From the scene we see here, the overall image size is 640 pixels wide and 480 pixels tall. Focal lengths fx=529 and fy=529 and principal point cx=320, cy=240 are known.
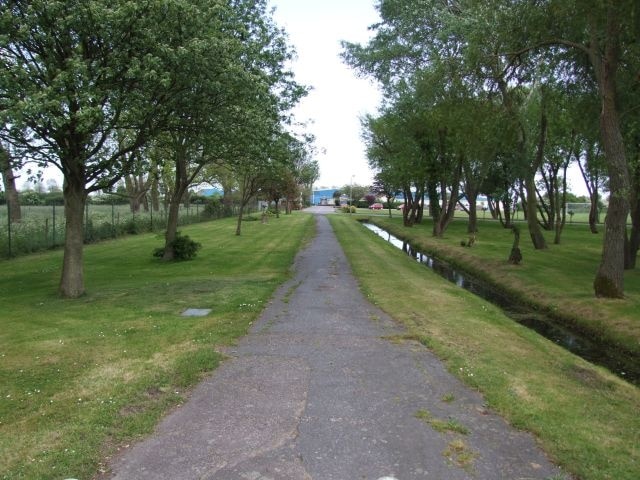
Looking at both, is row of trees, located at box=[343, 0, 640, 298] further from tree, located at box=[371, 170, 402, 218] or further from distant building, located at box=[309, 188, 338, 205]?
distant building, located at box=[309, 188, 338, 205]

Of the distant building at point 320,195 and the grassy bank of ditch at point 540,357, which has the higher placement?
the distant building at point 320,195

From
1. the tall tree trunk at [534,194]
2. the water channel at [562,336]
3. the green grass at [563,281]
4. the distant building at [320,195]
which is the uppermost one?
the distant building at [320,195]

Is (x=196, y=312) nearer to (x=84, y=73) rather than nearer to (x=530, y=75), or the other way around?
(x=84, y=73)

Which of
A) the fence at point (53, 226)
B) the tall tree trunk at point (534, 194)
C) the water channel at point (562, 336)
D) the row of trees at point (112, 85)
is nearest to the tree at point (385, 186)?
the tall tree trunk at point (534, 194)

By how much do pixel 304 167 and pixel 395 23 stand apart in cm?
3955

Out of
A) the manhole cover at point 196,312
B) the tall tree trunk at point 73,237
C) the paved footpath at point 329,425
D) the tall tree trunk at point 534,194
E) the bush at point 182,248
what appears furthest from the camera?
the tall tree trunk at point 534,194

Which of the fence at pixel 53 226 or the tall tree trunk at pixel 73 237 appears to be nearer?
the tall tree trunk at pixel 73 237

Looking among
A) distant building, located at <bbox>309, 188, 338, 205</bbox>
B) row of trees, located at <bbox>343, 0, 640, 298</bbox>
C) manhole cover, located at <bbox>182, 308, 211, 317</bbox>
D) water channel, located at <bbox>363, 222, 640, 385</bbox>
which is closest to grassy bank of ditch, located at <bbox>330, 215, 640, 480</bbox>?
water channel, located at <bbox>363, 222, 640, 385</bbox>

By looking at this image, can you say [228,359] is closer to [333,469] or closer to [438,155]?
[333,469]

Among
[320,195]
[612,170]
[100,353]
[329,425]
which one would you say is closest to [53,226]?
[100,353]

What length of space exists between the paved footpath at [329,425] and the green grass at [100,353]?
41 centimetres

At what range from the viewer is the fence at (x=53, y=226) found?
67.5 feet

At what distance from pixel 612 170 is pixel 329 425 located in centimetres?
1037

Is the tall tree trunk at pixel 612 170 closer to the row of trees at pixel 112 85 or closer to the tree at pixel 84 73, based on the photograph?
the row of trees at pixel 112 85
